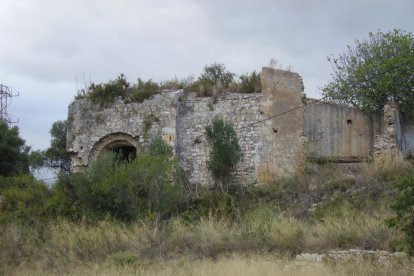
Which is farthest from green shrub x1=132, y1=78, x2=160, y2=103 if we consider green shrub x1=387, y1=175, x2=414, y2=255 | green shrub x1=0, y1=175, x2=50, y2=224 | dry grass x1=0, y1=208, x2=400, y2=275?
green shrub x1=387, y1=175, x2=414, y2=255

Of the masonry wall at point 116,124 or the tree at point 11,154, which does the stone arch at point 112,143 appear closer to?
the masonry wall at point 116,124

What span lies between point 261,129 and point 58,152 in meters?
12.2

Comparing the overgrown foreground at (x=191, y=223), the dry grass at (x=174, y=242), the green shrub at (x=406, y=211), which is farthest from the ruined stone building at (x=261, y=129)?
the green shrub at (x=406, y=211)

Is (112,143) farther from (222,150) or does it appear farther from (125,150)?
(222,150)

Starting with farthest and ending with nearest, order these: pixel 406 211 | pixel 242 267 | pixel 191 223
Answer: pixel 191 223, pixel 242 267, pixel 406 211

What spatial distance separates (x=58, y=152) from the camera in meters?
28.1

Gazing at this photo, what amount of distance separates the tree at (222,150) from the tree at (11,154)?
8693mm

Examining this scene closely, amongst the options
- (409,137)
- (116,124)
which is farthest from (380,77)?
(116,124)

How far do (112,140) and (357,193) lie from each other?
9.63m

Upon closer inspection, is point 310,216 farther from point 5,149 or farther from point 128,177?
point 5,149

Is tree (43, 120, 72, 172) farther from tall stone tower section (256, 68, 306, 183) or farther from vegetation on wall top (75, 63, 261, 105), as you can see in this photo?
tall stone tower section (256, 68, 306, 183)

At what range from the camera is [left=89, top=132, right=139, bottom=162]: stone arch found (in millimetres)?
21672

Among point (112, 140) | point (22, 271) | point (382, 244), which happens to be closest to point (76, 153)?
point (112, 140)

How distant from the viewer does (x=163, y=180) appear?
1731cm
